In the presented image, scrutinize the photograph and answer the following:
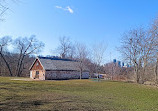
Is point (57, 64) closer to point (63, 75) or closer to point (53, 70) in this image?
point (53, 70)

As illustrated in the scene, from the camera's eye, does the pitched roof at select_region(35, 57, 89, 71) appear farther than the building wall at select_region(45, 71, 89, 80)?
Yes

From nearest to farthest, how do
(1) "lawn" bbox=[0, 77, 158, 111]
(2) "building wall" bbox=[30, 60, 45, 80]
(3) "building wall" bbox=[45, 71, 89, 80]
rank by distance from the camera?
(1) "lawn" bbox=[0, 77, 158, 111]
(3) "building wall" bbox=[45, 71, 89, 80]
(2) "building wall" bbox=[30, 60, 45, 80]

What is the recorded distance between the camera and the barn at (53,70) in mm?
29728

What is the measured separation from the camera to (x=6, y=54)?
49094mm

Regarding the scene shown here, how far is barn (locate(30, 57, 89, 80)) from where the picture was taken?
2973 cm

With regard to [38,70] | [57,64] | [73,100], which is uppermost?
[57,64]

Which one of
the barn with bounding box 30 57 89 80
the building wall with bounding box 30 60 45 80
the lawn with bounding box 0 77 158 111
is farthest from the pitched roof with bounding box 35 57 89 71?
the lawn with bounding box 0 77 158 111

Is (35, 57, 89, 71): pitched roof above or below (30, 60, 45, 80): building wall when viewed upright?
above

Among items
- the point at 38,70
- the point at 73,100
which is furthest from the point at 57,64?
the point at 73,100

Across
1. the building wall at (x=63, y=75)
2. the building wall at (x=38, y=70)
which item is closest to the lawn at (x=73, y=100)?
the building wall at (x=63, y=75)

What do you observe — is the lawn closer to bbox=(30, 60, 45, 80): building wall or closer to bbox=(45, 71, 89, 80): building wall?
bbox=(45, 71, 89, 80): building wall

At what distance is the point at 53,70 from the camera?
1194 inches

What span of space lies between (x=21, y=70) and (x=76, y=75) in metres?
25.0

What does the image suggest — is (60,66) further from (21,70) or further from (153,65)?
(21,70)
